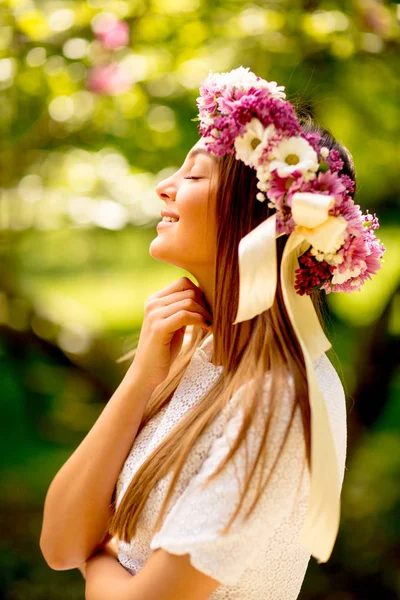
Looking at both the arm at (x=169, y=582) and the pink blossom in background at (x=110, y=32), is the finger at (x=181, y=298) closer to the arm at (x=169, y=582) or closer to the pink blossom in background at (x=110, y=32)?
the arm at (x=169, y=582)

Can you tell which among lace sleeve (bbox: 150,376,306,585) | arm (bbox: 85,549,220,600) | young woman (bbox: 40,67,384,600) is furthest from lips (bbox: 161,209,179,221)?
arm (bbox: 85,549,220,600)

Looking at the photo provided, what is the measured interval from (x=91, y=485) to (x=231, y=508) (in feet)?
1.36

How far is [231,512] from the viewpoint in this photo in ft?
Result: 4.23

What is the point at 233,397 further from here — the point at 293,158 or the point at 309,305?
the point at 293,158

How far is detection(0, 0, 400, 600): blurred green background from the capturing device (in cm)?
304

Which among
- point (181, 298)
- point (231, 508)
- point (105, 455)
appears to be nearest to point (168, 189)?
point (181, 298)

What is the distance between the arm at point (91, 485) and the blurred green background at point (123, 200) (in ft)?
4.84

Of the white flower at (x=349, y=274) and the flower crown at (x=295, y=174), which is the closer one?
the flower crown at (x=295, y=174)

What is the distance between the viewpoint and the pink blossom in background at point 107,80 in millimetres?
3070

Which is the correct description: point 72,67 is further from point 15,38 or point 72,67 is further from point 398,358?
point 398,358

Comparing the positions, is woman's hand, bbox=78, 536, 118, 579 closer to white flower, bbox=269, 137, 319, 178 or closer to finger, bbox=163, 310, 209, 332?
finger, bbox=163, 310, 209, 332

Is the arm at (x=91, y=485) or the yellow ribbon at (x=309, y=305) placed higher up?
the yellow ribbon at (x=309, y=305)

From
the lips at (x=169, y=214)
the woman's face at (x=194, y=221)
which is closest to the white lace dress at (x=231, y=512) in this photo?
the woman's face at (x=194, y=221)

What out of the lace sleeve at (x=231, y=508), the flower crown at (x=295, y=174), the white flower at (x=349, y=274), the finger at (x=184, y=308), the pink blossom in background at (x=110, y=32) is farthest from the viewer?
the pink blossom in background at (x=110, y=32)
